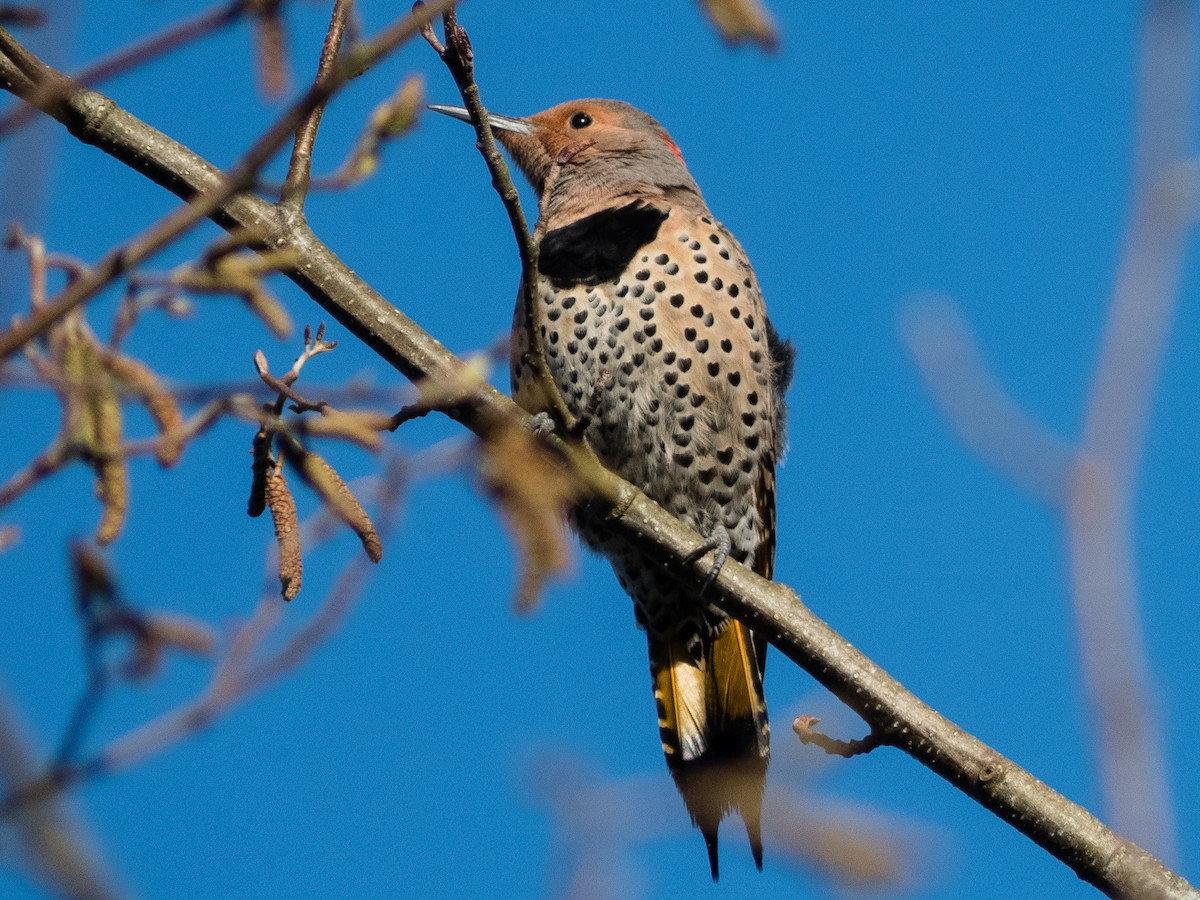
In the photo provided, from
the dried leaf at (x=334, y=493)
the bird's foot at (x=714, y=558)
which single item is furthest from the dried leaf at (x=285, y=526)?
the bird's foot at (x=714, y=558)

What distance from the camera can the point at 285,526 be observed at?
252 centimetres

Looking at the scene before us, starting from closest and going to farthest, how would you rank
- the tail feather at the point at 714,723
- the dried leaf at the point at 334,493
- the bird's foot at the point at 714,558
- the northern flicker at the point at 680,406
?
1. the dried leaf at the point at 334,493
2. the bird's foot at the point at 714,558
3. the tail feather at the point at 714,723
4. the northern flicker at the point at 680,406

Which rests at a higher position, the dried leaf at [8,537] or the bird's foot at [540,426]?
the bird's foot at [540,426]

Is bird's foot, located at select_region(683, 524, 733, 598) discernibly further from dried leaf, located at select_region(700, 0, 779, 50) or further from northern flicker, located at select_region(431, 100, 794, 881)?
dried leaf, located at select_region(700, 0, 779, 50)

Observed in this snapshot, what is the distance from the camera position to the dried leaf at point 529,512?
1928 millimetres

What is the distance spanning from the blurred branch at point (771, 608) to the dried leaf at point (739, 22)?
1.76 m

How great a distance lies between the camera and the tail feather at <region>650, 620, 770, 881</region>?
14.6ft

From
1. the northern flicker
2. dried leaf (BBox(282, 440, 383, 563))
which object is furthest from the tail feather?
dried leaf (BBox(282, 440, 383, 563))

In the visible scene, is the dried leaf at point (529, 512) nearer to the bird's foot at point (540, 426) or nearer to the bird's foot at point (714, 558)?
the bird's foot at point (540, 426)

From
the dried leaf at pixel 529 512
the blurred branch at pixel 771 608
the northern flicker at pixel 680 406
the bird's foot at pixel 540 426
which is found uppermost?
the northern flicker at pixel 680 406

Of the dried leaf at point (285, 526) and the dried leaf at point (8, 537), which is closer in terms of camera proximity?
the dried leaf at point (8, 537)

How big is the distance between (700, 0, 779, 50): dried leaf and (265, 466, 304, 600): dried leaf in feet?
4.34

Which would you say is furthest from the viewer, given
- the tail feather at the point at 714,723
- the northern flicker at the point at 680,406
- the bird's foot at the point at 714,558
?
the northern flicker at the point at 680,406

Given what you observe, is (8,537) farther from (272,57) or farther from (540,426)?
(540,426)
